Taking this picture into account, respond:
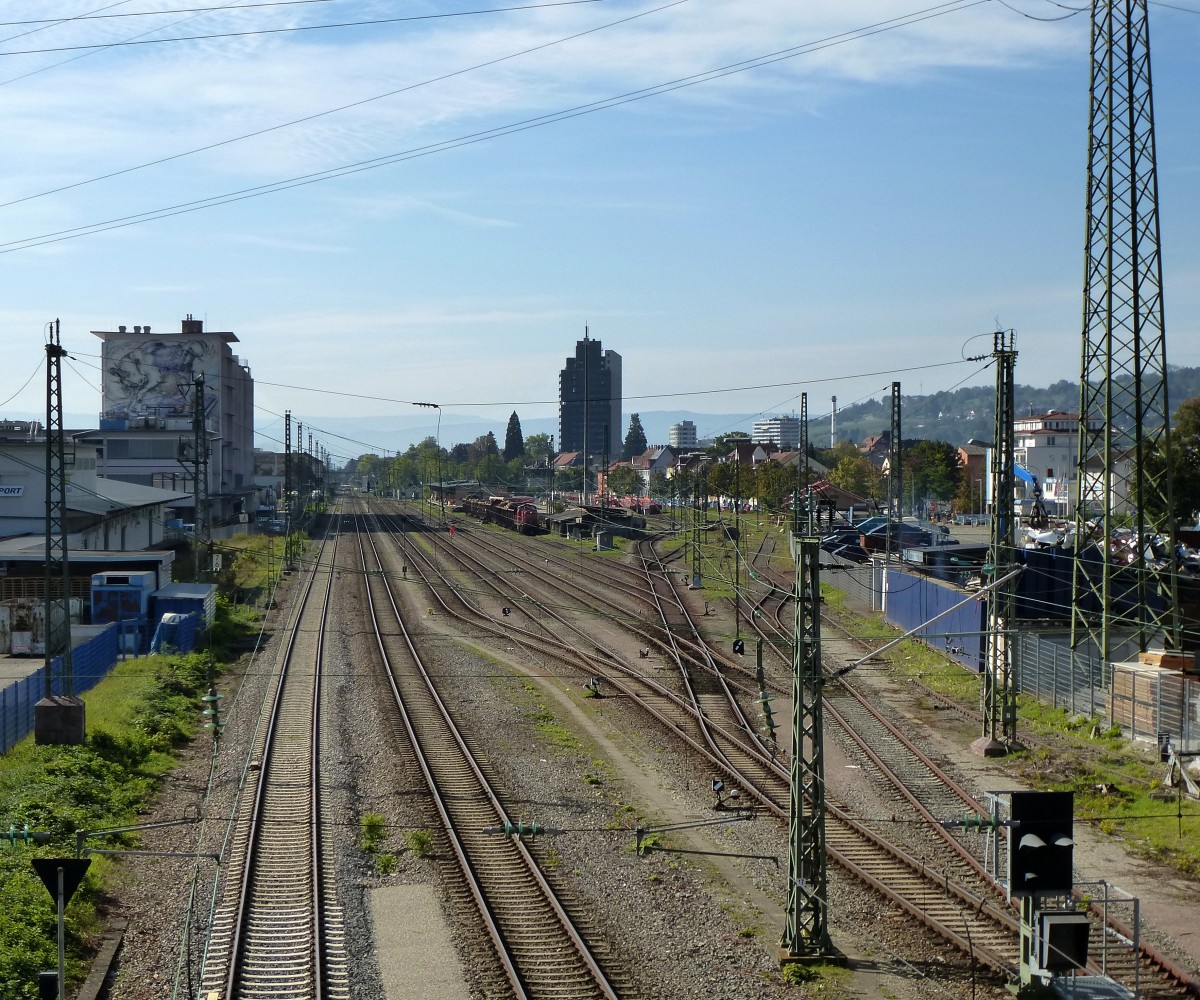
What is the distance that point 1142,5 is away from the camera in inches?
929

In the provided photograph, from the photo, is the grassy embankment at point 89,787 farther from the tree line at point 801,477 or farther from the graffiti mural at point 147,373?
the graffiti mural at point 147,373

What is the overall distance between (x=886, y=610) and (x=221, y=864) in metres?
27.0

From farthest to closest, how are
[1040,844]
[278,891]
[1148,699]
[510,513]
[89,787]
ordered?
[510,513] → [1148,699] → [89,787] → [278,891] → [1040,844]

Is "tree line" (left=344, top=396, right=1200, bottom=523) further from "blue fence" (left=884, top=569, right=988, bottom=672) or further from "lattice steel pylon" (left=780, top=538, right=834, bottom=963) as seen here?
"lattice steel pylon" (left=780, top=538, right=834, bottom=963)

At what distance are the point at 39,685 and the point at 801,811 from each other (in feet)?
53.3

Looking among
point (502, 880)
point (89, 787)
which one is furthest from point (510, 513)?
point (502, 880)

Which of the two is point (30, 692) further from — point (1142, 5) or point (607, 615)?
point (1142, 5)

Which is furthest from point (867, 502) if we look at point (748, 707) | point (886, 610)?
point (748, 707)

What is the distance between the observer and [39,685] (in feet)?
74.5

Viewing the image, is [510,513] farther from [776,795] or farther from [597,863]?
[597,863]

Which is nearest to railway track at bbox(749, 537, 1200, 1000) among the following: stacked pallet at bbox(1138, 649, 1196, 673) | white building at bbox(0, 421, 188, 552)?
stacked pallet at bbox(1138, 649, 1196, 673)

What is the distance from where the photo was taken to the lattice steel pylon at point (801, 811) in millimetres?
12047

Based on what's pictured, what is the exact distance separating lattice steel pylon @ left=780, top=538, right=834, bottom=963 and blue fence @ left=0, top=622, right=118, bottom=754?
560 inches

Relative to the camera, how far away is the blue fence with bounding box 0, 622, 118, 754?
20.7 meters
